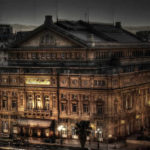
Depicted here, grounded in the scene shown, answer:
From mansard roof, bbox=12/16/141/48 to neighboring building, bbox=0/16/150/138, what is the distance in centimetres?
22

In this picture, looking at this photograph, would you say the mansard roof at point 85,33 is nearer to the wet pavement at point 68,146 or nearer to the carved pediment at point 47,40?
the carved pediment at point 47,40

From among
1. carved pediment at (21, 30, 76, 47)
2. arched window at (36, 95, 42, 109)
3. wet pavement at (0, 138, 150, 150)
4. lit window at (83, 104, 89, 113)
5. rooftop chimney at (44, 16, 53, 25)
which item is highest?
rooftop chimney at (44, 16, 53, 25)

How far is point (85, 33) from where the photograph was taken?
376ft

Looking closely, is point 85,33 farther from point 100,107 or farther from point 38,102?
point 100,107

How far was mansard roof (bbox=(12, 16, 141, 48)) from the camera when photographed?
343 feet

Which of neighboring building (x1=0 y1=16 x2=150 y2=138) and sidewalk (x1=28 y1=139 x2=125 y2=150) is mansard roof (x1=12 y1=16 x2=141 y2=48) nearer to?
neighboring building (x1=0 y1=16 x2=150 y2=138)

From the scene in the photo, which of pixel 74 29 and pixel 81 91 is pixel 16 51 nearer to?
pixel 74 29

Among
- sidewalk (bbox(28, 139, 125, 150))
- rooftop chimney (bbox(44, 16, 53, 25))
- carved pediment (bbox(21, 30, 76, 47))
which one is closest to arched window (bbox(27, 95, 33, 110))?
sidewalk (bbox(28, 139, 125, 150))

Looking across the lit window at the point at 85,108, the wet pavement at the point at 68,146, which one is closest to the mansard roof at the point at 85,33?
the lit window at the point at 85,108

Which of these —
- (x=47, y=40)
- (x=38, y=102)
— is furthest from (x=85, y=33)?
(x=38, y=102)

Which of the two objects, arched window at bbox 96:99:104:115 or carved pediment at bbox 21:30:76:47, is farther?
carved pediment at bbox 21:30:76:47

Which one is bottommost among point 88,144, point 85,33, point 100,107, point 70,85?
point 88,144

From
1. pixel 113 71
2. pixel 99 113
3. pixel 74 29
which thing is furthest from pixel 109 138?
pixel 74 29

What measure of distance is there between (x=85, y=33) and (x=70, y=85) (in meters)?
19.9
